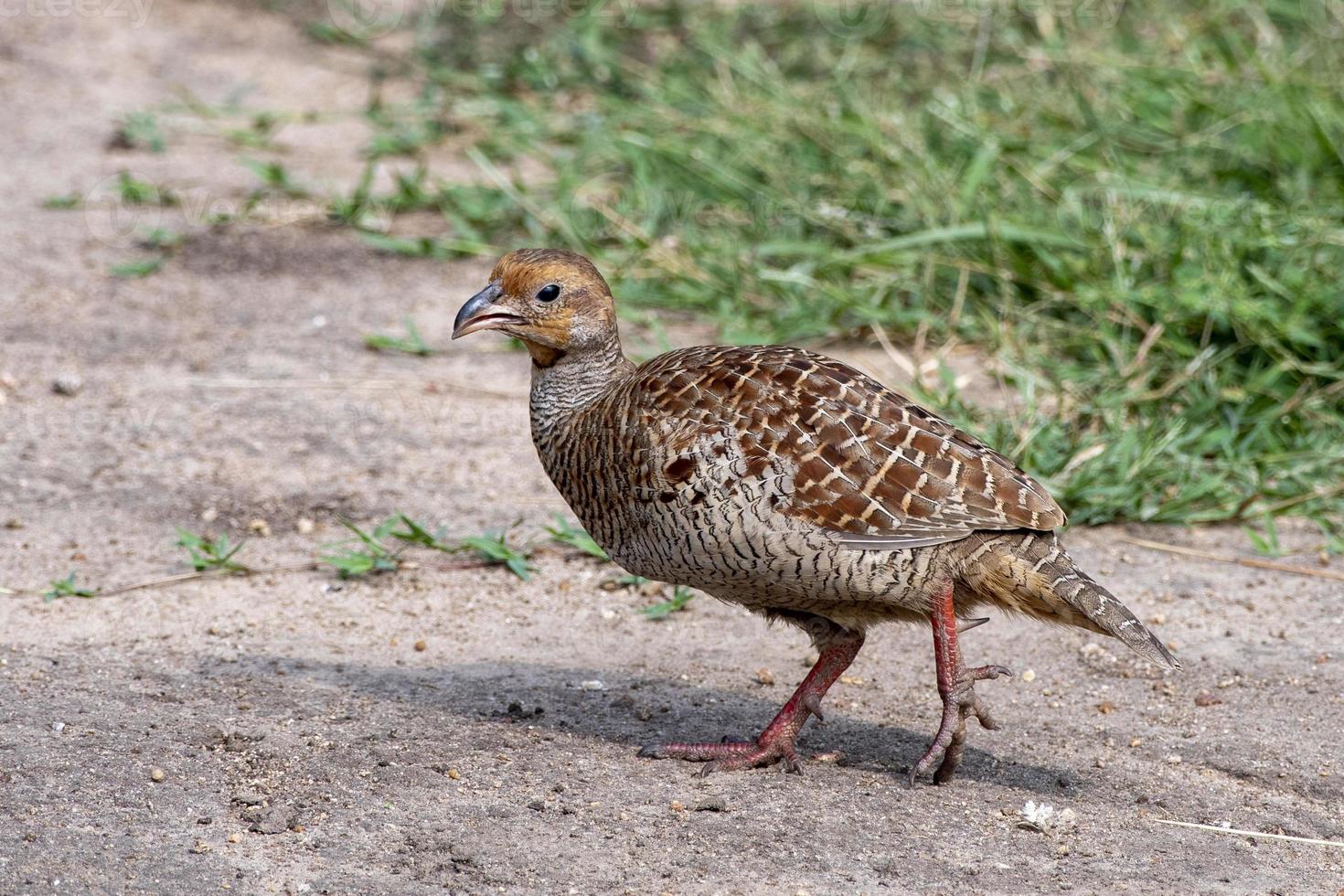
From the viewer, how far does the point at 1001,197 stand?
24.9 ft

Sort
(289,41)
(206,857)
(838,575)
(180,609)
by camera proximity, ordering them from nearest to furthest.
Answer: (206,857), (838,575), (180,609), (289,41)

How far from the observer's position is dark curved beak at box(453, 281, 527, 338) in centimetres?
430

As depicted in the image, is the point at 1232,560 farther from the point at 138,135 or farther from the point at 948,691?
the point at 138,135

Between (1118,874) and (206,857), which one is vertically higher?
(1118,874)

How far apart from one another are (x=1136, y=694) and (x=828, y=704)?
3.01 ft

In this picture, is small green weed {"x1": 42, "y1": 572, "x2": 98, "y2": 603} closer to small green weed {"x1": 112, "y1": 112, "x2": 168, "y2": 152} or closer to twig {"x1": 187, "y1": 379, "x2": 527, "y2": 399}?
twig {"x1": 187, "y1": 379, "x2": 527, "y2": 399}

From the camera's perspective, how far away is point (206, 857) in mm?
3568

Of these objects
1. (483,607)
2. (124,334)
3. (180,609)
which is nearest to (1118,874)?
(483,607)

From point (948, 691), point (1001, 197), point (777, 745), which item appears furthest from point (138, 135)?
point (948, 691)

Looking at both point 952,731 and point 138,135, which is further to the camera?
point 138,135

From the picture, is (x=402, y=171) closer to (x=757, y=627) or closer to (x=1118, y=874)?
(x=757, y=627)

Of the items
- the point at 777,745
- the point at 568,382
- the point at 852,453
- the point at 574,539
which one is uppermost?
the point at 852,453

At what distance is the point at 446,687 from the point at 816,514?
1407mm

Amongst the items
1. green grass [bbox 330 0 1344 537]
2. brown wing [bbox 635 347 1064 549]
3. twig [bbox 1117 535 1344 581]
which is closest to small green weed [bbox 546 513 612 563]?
brown wing [bbox 635 347 1064 549]
